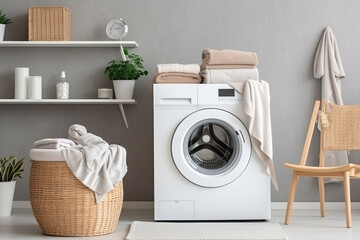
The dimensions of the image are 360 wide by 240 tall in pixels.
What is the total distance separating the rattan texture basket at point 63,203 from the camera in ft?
12.3

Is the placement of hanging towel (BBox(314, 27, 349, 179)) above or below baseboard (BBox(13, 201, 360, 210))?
above

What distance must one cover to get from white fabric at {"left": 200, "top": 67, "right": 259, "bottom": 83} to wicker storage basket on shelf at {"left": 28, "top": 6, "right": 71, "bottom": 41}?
1145mm

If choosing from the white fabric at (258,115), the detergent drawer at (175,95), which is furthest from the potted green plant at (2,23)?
the white fabric at (258,115)

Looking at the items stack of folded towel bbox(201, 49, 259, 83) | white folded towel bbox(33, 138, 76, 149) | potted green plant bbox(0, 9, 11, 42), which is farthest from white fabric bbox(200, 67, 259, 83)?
potted green plant bbox(0, 9, 11, 42)

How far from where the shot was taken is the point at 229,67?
4477 mm

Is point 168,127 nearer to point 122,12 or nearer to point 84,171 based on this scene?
point 84,171

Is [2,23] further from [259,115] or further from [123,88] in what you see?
[259,115]

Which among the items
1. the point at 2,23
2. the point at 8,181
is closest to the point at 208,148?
the point at 8,181

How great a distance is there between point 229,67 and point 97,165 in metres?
1.19

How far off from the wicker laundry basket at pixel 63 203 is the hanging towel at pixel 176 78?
3.13 feet

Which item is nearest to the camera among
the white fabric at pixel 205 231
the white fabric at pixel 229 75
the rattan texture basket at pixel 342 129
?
the white fabric at pixel 205 231

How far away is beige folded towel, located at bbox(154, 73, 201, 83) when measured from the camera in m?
4.45

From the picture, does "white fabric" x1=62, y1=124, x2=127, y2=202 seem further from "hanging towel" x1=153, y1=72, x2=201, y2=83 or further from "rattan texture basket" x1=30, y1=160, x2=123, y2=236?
"hanging towel" x1=153, y1=72, x2=201, y2=83

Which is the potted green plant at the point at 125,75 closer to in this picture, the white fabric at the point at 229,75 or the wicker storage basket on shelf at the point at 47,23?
the wicker storage basket on shelf at the point at 47,23
